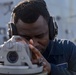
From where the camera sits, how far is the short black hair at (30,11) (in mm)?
1269

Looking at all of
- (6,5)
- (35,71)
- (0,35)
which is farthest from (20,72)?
(6,5)

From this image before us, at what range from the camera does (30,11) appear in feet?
4.24

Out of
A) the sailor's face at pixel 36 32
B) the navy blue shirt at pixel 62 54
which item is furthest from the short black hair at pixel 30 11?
the navy blue shirt at pixel 62 54

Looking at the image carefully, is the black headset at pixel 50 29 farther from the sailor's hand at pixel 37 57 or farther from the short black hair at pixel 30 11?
the sailor's hand at pixel 37 57

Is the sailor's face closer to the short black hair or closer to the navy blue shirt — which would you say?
the short black hair

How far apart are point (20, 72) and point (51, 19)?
1.32 ft

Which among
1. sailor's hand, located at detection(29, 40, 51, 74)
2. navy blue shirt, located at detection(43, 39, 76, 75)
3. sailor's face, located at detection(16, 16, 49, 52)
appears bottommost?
navy blue shirt, located at detection(43, 39, 76, 75)

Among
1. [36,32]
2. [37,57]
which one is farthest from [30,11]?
[37,57]

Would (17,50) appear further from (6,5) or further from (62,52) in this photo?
(6,5)

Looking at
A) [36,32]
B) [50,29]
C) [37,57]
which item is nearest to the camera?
[37,57]

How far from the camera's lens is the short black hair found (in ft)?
4.16

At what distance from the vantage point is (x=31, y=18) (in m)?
1.25

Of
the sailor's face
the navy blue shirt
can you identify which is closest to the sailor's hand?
the sailor's face

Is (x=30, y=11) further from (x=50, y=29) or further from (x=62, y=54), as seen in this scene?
(x=62, y=54)
